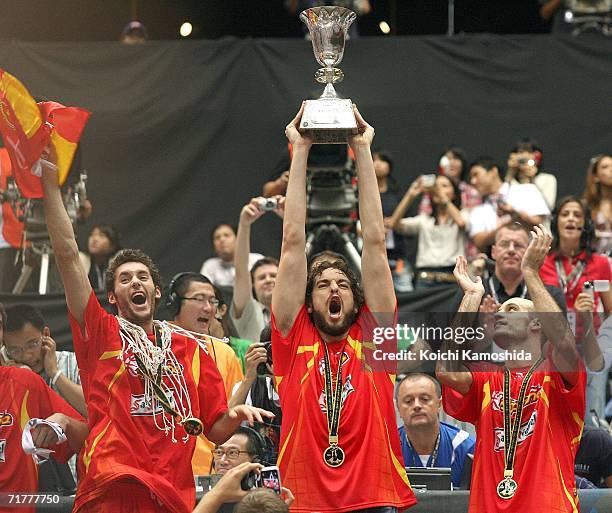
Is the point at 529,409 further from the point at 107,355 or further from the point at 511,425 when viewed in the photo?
the point at 107,355

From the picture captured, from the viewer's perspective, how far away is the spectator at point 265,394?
6.59 meters

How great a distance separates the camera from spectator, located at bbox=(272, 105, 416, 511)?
5672 millimetres

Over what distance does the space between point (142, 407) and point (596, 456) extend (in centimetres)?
240

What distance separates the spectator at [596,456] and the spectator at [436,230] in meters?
3.29

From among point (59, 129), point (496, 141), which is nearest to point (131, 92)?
point (496, 141)

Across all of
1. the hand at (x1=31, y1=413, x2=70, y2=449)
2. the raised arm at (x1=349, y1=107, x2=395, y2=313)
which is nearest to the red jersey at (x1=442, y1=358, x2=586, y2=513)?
the raised arm at (x1=349, y1=107, x2=395, y2=313)

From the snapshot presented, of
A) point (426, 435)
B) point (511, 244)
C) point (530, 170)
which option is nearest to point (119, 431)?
point (426, 435)

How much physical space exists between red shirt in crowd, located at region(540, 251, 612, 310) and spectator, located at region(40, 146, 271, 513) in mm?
2907

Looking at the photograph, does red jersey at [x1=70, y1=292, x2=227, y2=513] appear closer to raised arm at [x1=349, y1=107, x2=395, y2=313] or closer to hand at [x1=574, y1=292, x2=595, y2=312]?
raised arm at [x1=349, y1=107, x2=395, y2=313]

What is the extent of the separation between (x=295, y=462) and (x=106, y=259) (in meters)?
4.42

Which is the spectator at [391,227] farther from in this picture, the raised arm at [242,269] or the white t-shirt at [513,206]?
the raised arm at [242,269]

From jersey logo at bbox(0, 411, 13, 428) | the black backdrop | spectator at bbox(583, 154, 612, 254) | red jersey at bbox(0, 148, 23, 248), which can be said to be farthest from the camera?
the black backdrop

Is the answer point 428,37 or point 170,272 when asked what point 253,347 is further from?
point 428,37

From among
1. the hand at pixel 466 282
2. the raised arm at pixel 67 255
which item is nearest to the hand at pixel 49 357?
the raised arm at pixel 67 255
